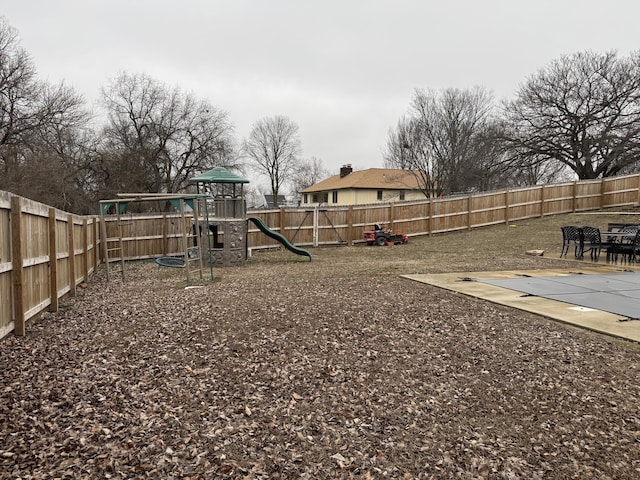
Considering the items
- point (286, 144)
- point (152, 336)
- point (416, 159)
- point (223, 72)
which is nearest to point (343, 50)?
point (223, 72)

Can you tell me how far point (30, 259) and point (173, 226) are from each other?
954 cm

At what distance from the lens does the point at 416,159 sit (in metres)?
31.8

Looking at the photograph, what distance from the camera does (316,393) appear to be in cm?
336

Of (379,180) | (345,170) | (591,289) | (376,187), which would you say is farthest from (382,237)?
(345,170)

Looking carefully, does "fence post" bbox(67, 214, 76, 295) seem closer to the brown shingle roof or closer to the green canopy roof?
the green canopy roof

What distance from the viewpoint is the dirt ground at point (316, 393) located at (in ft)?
8.05

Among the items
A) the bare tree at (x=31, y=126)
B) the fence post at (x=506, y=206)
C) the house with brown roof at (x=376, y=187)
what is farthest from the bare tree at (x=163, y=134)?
the fence post at (x=506, y=206)

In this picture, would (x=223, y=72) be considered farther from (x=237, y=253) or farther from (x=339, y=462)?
(x=339, y=462)

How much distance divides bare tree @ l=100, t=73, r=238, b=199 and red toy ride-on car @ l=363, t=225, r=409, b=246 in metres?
15.9

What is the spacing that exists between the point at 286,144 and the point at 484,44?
31.7 m

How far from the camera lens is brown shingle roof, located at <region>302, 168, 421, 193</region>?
124ft

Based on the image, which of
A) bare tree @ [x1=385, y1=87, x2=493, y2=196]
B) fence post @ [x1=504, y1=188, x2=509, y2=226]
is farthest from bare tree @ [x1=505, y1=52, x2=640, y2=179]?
fence post @ [x1=504, y1=188, x2=509, y2=226]

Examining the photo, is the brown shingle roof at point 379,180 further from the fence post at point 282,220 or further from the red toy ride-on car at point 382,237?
the fence post at point 282,220

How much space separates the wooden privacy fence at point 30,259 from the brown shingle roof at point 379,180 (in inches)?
1242
